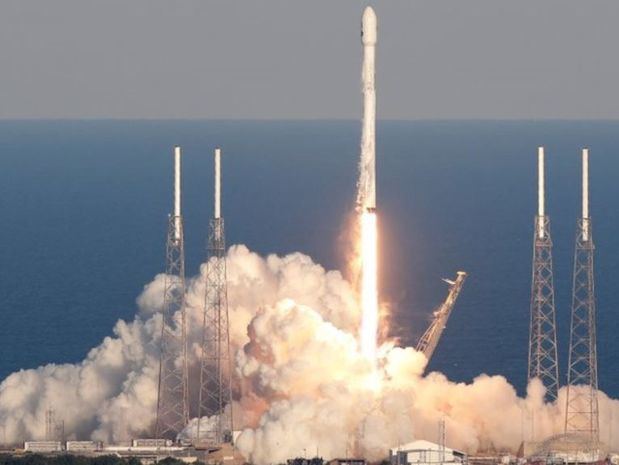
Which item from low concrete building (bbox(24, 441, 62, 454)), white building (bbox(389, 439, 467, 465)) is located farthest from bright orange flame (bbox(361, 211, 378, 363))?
low concrete building (bbox(24, 441, 62, 454))

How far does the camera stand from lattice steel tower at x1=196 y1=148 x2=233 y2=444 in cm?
8806

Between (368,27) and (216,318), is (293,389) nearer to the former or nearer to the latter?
(216,318)

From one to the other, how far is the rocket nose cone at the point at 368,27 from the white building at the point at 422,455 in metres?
12.3

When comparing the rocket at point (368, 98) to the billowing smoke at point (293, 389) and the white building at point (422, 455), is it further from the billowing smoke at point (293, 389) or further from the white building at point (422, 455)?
the white building at point (422, 455)

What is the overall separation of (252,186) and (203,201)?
49.5 feet

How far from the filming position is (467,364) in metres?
112

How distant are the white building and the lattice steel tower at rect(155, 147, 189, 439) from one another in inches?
324

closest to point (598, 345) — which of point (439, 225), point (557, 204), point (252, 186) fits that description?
point (439, 225)

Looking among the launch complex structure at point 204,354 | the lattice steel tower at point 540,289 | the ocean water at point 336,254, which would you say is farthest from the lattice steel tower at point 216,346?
the ocean water at point 336,254

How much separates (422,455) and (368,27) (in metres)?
13.2

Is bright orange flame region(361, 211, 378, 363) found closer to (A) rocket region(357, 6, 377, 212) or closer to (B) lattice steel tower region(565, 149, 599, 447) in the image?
(A) rocket region(357, 6, 377, 212)

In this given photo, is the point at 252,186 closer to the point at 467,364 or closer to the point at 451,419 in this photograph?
the point at 467,364

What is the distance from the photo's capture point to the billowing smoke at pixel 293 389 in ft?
284

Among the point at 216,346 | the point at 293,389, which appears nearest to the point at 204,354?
the point at 216,346
